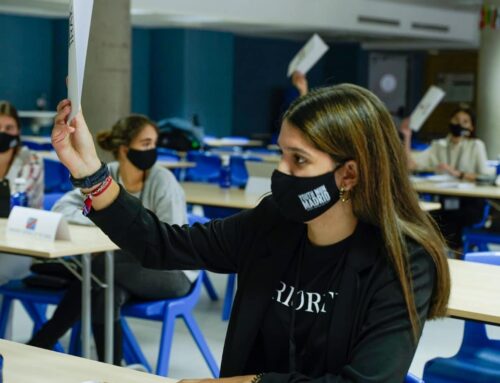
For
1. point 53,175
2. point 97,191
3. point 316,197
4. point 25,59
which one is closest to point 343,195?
point 316,197

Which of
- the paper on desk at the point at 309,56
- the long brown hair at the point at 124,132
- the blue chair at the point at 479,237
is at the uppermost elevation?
the paper on desk at the point at 309,56

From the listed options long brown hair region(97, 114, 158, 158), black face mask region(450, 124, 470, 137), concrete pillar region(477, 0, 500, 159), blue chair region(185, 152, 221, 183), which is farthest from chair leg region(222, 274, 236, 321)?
concrete pillar region(477, 0, 500, 159)

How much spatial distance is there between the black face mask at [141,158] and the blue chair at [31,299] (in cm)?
72

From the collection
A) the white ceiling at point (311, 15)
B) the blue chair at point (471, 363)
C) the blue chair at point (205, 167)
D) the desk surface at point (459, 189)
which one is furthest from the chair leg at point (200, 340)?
the white ceiling at point (311, 15)

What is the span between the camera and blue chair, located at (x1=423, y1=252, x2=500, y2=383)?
322 centimetres

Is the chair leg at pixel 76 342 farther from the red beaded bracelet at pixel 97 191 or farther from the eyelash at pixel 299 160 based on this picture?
the eyelash at pixel 299 160

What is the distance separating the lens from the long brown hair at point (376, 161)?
6.56 ft

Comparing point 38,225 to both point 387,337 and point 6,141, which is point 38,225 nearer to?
point 6,141

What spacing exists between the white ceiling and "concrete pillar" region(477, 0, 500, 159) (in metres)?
3.03

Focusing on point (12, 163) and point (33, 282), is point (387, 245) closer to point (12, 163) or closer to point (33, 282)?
point (33, 282)

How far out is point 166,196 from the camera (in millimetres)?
4488

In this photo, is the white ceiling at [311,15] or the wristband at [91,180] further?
the white ceiling at [311,15]

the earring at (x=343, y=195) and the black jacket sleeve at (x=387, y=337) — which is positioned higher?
the earring at (x=343, y=195)

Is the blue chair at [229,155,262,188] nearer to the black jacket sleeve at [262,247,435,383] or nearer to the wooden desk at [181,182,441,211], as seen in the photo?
the wooden desk at [181,182,441,211]
